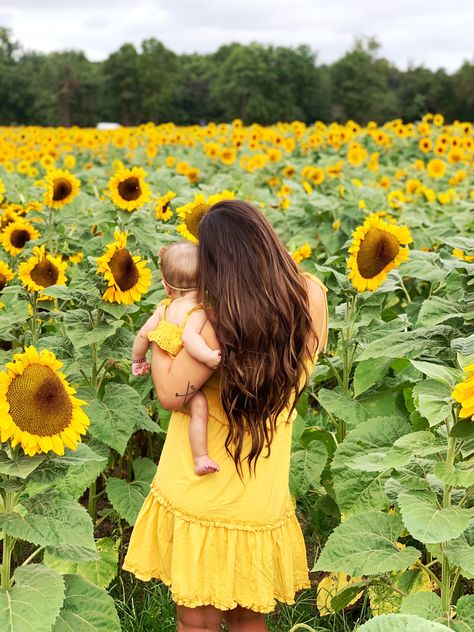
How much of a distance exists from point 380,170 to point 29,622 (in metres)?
9.31

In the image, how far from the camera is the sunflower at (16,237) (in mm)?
4125

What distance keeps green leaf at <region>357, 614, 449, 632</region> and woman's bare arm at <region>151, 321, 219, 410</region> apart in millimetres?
1094

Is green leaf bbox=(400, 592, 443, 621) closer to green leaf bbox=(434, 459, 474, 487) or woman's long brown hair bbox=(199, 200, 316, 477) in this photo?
green leaf bbox=(434, 459, 474, 487)

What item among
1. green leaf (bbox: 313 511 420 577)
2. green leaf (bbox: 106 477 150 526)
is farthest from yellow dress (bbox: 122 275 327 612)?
green leaf (bbox: 106 477 150 526)

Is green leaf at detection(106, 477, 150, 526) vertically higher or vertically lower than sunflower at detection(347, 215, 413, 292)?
lower

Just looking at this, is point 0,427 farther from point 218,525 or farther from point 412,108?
point 412,108

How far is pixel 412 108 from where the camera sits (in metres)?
32.9

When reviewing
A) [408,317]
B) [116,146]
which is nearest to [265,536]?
[408,317]

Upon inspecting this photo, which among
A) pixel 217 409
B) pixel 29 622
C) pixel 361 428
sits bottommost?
pixel 29 622

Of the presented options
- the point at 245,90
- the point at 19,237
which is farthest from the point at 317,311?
the point at 245,90

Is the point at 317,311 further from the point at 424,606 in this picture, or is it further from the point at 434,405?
the point at 424,606

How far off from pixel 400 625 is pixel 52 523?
3.51ft

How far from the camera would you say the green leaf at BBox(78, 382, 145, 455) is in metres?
2.96

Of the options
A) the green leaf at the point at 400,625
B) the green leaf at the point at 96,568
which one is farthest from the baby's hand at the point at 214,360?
the green leaf at the point at 96,568
